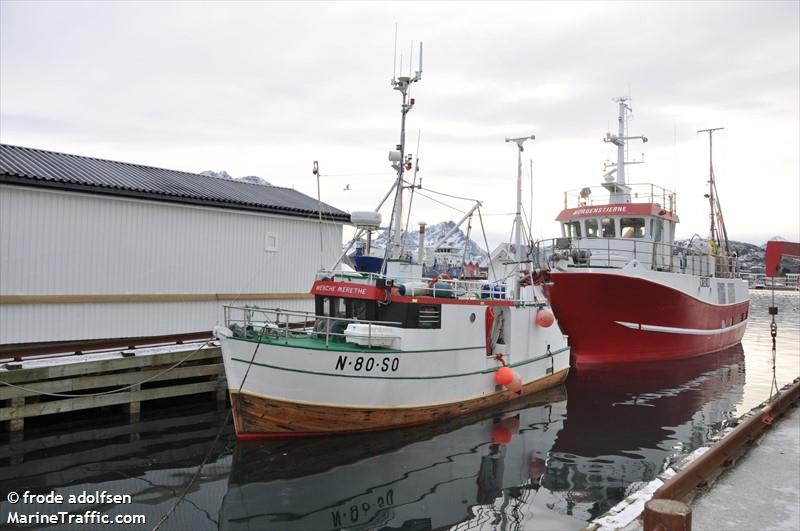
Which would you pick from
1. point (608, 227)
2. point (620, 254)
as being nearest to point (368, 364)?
point (620, 254)

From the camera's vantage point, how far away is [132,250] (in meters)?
16.3

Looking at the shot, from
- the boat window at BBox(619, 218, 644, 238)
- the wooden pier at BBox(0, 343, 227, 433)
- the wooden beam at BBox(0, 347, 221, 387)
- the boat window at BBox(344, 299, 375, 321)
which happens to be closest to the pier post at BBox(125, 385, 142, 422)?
the wooden pier at BBox(0, 343, 227, 433)

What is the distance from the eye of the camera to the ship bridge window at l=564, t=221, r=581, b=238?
27.1 metres

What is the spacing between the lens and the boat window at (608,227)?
26109 millimetres

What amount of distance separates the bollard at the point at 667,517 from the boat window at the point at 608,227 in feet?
73.8

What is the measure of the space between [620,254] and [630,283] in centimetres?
382

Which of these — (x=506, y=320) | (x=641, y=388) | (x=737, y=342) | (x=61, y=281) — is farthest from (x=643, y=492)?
(x=737, y=342)

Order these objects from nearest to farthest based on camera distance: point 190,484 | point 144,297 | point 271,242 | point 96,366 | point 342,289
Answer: point 190,484
point 96,366
point 342,289
point 144,297
point 271,242

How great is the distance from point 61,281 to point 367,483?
1009 centimetres

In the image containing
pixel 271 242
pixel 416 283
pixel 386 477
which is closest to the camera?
pixel 386 477

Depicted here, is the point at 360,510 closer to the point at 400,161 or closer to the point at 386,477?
the point at 386,477

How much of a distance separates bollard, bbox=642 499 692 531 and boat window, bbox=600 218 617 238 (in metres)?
22.5

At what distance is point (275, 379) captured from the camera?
11867mm

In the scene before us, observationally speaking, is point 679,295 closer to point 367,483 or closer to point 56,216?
point 367,483
